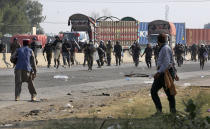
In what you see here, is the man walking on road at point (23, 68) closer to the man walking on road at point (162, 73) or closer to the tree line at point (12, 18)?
the man walking on road at point (162, 73)

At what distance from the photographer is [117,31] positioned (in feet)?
187

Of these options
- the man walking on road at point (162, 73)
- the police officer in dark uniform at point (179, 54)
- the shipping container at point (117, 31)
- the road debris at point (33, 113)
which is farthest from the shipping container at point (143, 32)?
the man walking on road at point (162, 73)

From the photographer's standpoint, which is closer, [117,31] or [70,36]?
[70,36]

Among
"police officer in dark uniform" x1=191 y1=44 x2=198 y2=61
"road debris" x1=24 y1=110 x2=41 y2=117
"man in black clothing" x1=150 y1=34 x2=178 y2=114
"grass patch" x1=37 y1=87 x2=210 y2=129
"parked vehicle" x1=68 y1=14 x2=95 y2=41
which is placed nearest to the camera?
"grass patch" x1=37 y1=87 x2=210 y2=129

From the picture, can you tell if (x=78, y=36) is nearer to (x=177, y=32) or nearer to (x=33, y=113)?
(x=177, y=32)

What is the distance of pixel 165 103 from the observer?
14914mm

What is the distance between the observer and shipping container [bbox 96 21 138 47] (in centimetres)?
5600

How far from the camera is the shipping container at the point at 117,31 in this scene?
56.0m

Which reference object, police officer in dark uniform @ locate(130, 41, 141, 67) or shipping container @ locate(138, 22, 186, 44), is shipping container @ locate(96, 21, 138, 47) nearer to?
shipping container @ locate(138, 22, 186, 44)

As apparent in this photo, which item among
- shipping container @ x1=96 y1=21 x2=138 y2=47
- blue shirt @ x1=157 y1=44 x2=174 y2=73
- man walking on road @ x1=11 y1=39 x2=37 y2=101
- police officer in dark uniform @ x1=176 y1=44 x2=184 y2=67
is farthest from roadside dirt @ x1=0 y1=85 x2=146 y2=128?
shipping container @ x1=96 y1=21 x2=138 y2=47

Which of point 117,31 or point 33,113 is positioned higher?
point 117,31

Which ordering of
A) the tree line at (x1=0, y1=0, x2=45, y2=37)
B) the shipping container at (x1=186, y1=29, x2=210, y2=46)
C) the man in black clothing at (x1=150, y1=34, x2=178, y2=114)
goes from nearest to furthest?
the man in black clothing at (x1=150, y1=34, x2=178, y2=114)
the shipping container at (x1=186, y1=29, x2=210, y2=46)
the tree line at (x1=0, y1=0, x2=45, y2=37)

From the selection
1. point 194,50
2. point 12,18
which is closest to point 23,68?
point 194,50

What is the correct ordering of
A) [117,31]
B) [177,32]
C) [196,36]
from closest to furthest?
[117,31] → [177,32] → [196,36]
